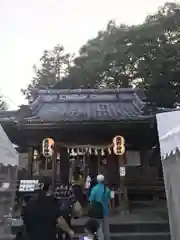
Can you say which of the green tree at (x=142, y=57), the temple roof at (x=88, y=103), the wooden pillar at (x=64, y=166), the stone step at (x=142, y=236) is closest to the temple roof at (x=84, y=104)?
the temple roof at (x=88, y=103)

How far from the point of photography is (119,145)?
10.3 m

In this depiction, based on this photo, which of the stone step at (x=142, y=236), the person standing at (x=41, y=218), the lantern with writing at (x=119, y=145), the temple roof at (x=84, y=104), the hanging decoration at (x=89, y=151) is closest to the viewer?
the person standing at (x=41, y=218)

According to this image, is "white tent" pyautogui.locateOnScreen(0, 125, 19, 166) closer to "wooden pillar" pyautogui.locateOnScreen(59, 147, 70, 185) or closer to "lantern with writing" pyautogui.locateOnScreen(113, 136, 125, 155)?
"lantern with writing" pyautogui.locateOnScreen(113, 136, 125, 155)

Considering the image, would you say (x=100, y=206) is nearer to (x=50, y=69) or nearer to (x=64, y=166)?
(x=64, y=166)

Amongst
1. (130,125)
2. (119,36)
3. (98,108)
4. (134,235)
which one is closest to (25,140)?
(98,108)

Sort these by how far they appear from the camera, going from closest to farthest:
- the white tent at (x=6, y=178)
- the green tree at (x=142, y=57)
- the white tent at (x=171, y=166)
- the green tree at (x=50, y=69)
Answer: the white tent at (x=171, y=166)
the white tent at (x=6, y=178)
the green tree at (x=142, y=57)
the green tree at (x=50, y=69)

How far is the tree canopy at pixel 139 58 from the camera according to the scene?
60.7 feet

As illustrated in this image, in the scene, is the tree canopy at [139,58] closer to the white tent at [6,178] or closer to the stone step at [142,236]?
the stone step at [142,236]

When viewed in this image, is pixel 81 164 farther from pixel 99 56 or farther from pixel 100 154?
pixel 99 56

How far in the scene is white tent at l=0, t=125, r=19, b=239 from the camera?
15.2 ft

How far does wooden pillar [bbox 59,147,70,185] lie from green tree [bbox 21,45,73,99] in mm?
17828

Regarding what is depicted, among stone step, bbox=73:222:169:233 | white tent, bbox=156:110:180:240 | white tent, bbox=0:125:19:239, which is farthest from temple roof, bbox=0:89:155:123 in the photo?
white tent, bbox=156:110:180:240

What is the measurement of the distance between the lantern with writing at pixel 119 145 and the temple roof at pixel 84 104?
103 cm

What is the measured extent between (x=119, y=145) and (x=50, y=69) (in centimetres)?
2133
